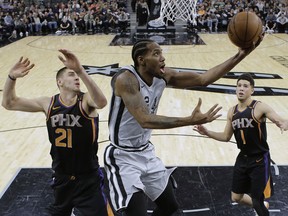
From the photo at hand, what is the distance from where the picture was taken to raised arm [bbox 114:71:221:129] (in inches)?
110

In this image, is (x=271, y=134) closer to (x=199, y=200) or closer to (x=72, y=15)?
(x=199, y=200)

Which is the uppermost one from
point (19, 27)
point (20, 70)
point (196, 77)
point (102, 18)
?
point (20, 70)

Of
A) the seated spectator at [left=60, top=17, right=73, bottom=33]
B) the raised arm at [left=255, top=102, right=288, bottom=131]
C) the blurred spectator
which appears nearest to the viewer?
the raised arm at [left=255, top=102, right=288, bottom=131]

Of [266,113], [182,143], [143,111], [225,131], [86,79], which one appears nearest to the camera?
[143,111]

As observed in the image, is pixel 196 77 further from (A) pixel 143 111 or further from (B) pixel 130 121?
(A) pixel 143 111

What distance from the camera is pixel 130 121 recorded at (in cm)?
352

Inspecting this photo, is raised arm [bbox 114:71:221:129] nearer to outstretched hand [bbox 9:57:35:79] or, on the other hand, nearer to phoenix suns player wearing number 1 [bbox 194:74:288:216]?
outstretched hand [bbox 9:57:35:79]

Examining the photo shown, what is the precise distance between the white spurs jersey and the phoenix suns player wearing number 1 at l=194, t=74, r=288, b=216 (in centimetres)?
95

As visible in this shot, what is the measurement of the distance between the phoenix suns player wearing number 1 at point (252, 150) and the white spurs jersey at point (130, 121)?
3.11 ft

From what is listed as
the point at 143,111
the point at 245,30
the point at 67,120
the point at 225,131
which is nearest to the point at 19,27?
the point at 225,131

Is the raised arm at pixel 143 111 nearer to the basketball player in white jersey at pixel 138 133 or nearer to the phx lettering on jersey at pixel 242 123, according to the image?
the basketball player in white jersey at pixel 138 133

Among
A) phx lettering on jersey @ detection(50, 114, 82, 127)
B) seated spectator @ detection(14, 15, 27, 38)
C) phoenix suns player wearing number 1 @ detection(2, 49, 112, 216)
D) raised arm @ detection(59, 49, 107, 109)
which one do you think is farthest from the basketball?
seated spectator @ detection(14, 15, 27, 38)

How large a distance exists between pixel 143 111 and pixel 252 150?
146cm

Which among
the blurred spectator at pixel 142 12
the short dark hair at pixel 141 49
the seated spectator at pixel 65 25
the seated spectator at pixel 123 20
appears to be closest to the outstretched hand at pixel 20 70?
the short dark hair at pixel 141 49
